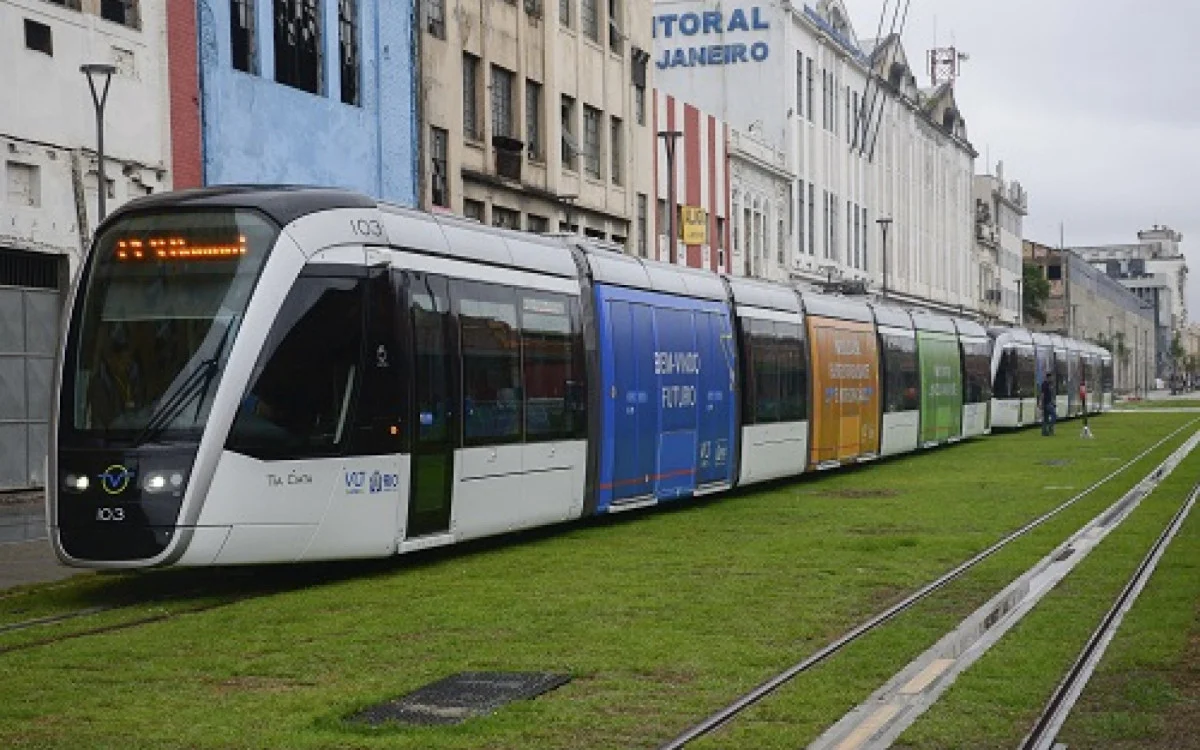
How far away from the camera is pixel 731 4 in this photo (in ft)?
232

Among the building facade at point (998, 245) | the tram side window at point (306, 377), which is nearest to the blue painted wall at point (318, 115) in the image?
the tram side window at point (306, 377)

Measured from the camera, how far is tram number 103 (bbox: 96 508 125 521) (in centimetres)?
1410

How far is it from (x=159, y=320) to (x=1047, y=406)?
38.7 metres

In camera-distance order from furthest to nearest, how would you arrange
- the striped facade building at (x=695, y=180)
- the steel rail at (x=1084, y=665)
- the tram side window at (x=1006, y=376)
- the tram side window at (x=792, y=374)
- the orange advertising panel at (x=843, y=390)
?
the tram side window at (x=1006, y=376) → the striped facade building at (x=695, y=180) → the orange advertising panel at (x=843, y=390) → the tram side window at (x=792, y=374) → the steel rail at (x=1084, y=665)

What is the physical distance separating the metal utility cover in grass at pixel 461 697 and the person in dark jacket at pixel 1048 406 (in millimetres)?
40499

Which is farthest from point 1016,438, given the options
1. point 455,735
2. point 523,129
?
point 455,735

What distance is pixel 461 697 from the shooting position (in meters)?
9.66

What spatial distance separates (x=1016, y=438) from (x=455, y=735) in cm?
4397

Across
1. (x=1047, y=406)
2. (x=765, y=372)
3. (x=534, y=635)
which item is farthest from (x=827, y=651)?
(x=1047, y=406)

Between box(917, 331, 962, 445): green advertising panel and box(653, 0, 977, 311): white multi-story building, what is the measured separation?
14523 millimetres

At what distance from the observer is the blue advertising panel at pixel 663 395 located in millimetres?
21312

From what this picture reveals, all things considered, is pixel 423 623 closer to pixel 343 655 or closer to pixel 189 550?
pixel 343 655

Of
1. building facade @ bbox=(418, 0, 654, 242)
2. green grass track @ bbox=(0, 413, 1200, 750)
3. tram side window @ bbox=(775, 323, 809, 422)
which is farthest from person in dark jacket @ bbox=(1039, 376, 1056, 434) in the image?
green grass track @ bbox=(0, 413, 1200, 750)

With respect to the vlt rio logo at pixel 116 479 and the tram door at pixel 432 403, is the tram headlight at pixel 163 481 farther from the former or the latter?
the tram door at pixel 432 403
